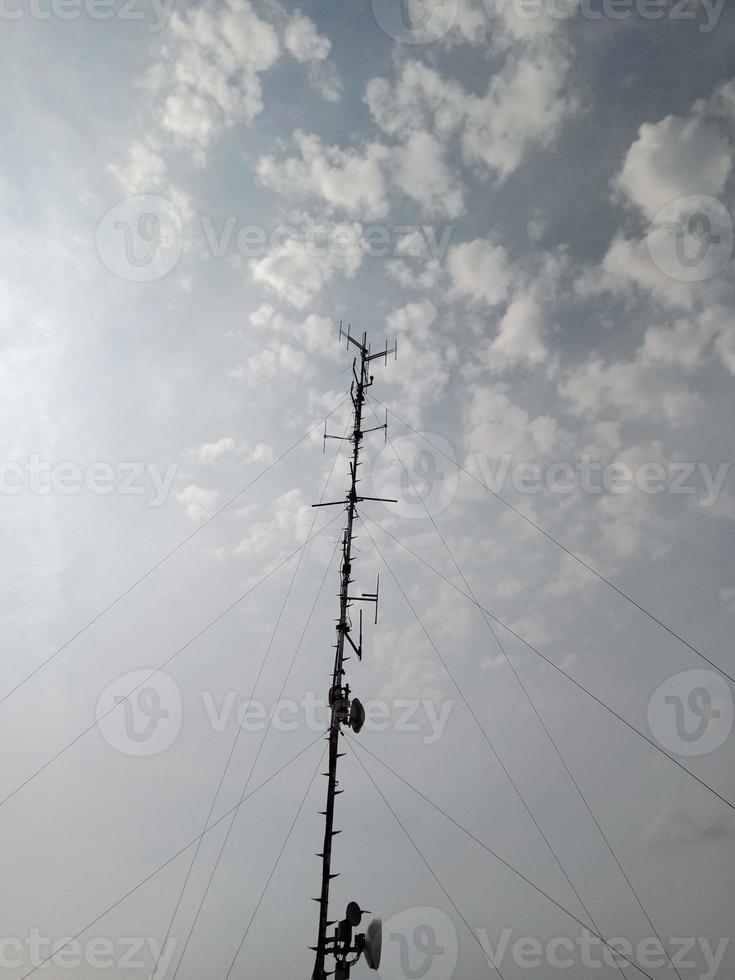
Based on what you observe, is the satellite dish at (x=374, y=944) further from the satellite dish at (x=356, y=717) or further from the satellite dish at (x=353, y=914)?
the satellite dish at (x=356, y=717)

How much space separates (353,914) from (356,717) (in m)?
4.47

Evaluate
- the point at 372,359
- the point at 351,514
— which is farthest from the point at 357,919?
the point at 372,359

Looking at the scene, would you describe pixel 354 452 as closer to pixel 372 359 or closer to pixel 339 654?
pixel 372 359

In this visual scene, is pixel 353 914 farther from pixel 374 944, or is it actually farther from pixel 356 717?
pixel 356 717

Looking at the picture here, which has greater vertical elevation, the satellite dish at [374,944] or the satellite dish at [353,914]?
the satellite dish at [353,914]

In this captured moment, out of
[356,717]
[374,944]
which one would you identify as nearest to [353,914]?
[374,944]

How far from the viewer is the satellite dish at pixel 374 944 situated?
522 inches

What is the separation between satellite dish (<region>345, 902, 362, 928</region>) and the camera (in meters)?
13.7

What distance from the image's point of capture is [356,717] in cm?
1588

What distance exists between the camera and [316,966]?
1312 cm

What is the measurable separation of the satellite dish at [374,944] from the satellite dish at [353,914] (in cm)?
34

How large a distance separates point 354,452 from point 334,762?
9.68m

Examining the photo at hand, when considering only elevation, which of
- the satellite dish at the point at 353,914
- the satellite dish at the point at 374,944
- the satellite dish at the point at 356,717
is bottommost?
the satellite dish at the point at 374,944

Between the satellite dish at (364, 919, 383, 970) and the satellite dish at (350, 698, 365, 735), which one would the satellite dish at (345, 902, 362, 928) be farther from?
the satellite dish at (350, 698, 365, 735)
